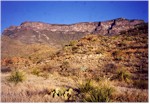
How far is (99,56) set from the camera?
18.2 metres

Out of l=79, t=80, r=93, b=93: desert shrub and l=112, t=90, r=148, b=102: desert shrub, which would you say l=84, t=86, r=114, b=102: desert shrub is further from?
l=79, t=80, r=93, b=93: desert shrub

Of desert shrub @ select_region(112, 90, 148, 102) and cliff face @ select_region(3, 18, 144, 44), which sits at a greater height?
cliff face @ select_region(3, 18, 144, 44)

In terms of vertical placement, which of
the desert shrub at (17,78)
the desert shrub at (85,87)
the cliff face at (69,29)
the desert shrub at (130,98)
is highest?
the cliff face at (69,29)

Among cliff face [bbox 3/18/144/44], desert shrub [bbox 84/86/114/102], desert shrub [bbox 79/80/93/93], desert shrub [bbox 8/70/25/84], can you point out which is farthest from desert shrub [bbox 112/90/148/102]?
cliff face [bbox 3/18/144/44]

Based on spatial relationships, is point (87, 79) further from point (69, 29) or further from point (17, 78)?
point (69, 29)

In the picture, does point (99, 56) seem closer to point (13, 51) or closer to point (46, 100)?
point (46, 100)

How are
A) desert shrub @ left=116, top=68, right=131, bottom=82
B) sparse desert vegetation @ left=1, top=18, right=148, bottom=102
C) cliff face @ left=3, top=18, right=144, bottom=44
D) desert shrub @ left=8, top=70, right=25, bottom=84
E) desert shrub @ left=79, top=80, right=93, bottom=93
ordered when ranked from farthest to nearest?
cliff face @ left=3, top=18, right=144, bottom=44
desert shrub @ left=116, top=68, right=131, bottom=82
desert shrub @ left=8, top=70, right=25, bottom=84
desert shrub @ left=79, top=80, right=93, bottom=93
sparse desert vegetation @ left=1, top=18, right=148, bottom=102

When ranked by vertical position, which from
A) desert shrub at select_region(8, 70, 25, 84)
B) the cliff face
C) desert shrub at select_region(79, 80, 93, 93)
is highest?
the cliff face

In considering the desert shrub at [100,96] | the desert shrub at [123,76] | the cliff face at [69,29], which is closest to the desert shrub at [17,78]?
the desert shrub at [100,96]

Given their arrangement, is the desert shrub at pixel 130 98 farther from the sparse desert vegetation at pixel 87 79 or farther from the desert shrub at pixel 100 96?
the desert shrub at pixel 100 96

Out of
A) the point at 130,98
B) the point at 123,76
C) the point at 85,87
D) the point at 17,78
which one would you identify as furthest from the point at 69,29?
the point at 130,98

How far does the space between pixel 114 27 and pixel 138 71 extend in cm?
10428

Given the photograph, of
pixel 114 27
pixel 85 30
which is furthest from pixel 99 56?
pixel 85 30

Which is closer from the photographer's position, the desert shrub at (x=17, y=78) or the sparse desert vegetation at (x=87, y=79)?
the sparse desert vegetation at (x=87, y=79)
